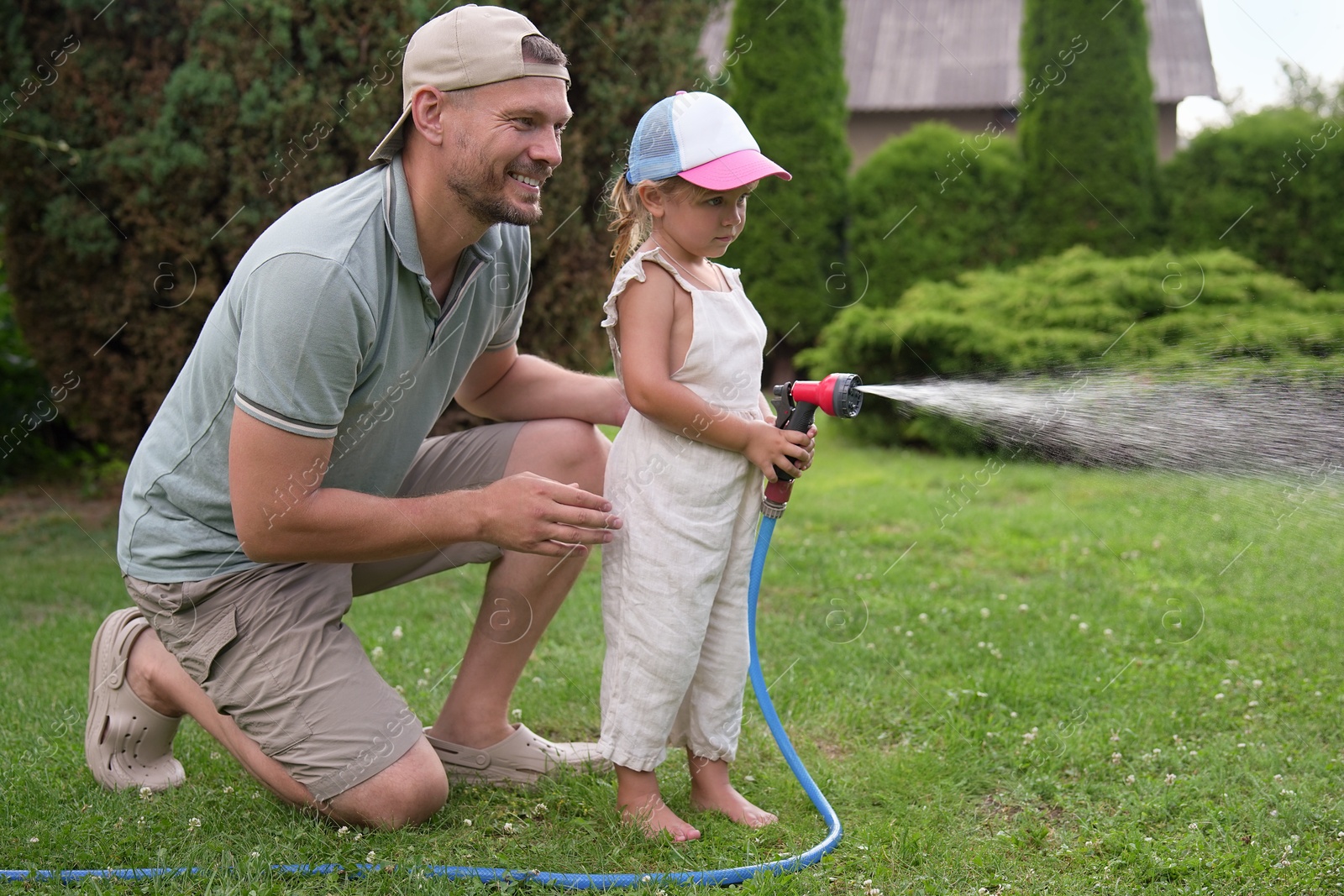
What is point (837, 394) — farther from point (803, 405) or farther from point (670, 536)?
point (670, 536)

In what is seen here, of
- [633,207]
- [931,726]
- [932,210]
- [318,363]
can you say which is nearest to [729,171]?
[633,207]

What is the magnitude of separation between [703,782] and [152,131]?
4352 mm

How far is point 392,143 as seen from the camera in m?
2.68

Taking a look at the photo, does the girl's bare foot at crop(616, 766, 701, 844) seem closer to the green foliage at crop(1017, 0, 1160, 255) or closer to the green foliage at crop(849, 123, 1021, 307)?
the green foliage at crop(849, 123, 1021, 307)

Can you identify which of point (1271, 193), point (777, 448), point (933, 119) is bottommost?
point (777, 448)

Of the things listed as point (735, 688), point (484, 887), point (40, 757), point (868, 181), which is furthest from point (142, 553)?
point (868, 181)

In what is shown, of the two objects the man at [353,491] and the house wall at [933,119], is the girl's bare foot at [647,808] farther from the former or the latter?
the house wall at [933,119]

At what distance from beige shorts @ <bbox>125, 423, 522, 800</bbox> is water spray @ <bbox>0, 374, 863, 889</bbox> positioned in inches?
10.3

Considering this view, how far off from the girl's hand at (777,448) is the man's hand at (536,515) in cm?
35

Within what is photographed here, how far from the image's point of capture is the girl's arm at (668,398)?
2.50 meters

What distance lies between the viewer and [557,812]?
2771mm

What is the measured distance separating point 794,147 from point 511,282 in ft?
29.4

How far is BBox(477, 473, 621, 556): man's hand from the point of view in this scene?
2408 mm

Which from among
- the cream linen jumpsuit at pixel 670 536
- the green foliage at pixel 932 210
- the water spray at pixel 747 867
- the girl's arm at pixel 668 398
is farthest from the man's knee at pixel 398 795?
the green foliage at pixel 932 210
